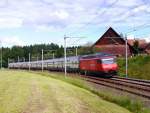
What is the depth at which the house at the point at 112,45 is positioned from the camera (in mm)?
97512

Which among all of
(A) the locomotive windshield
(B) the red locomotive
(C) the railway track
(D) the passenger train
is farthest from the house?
(C) the railway track

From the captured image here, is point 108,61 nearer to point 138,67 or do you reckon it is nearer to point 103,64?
point 103,64

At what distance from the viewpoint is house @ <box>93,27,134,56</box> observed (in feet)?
320

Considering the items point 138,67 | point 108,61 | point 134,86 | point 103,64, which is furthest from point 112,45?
point 134,86

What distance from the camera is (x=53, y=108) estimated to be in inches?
668

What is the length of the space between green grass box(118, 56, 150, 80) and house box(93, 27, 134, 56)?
23.5 metres

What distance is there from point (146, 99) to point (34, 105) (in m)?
11.2

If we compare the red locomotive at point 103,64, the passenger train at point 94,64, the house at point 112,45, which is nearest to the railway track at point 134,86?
the red locomotive at point 103,64

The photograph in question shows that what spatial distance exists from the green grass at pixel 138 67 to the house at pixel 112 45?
23.5 meters

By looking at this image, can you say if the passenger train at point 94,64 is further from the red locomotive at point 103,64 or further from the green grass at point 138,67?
the green grass at point 138,67

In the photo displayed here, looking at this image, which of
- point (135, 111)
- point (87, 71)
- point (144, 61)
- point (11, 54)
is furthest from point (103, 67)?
point (11, 54)

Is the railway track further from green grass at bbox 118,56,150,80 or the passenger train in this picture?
green grass at bbox 118,56,150,80

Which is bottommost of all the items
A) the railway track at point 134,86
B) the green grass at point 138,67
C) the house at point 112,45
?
the railway track at point 134,86

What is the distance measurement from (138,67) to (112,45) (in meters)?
35.1
